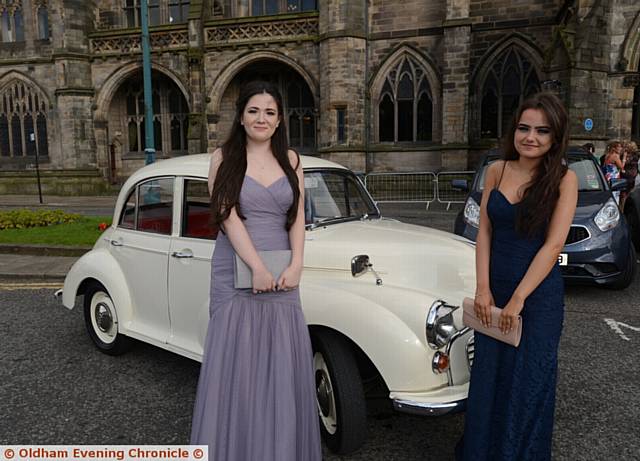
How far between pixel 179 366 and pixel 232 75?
59.2 feet

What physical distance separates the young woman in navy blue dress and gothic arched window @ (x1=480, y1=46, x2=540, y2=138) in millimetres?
17426

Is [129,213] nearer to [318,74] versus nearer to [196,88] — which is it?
[318,74]

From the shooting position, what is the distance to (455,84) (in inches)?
724

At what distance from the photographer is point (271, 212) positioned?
7.97 ft

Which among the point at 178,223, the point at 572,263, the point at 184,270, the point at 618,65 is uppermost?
the point at 618,65

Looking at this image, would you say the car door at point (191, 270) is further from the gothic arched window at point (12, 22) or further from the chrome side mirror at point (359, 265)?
the gothic arched window at point (12, 22)

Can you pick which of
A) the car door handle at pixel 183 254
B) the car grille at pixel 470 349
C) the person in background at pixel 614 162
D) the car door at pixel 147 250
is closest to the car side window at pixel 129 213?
the car door at pixel 147 250

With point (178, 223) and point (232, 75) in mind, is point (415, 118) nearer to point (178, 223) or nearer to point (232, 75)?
point (232, 75)

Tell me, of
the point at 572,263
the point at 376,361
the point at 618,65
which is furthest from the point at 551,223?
the point at 618,65

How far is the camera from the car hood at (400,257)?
130 inches

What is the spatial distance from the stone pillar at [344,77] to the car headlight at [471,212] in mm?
12488

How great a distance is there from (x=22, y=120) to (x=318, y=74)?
1392 centimetres

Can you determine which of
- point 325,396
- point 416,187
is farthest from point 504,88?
point 325,396

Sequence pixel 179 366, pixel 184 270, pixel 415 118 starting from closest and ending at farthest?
pixel 184 270
pixel 179 366
pixel 415 118
